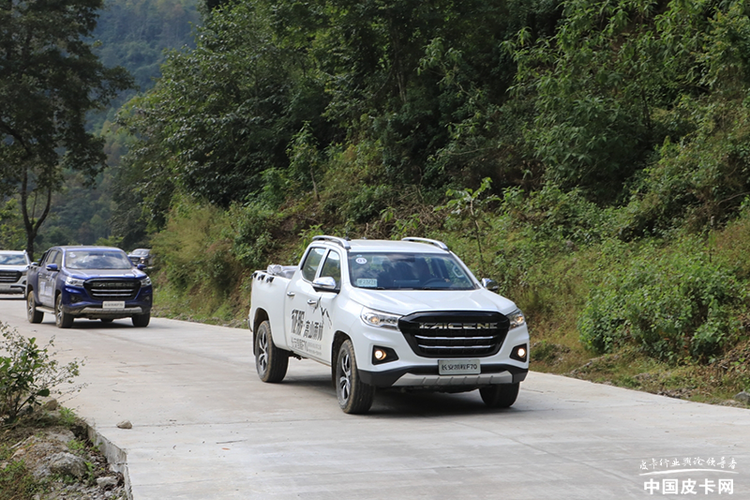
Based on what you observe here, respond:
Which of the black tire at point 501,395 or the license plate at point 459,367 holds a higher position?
the license plate at point 459,367

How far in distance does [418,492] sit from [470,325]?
3.23m

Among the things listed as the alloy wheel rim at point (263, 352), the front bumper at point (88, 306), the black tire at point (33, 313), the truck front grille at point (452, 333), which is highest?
the truck front grille at point (452, 333)

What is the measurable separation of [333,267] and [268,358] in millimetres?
2015

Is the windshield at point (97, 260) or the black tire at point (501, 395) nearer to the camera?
the black tire at point (501, 395)

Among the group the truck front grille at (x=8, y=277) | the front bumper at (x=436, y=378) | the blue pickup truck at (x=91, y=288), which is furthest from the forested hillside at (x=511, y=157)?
the truck front grille at (x=8, y=277)

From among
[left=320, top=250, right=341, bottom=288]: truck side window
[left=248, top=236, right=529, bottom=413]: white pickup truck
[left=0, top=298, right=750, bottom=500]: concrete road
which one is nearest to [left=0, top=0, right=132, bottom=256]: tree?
[left=0, top=298, right=750, bottom=500]: concrete road

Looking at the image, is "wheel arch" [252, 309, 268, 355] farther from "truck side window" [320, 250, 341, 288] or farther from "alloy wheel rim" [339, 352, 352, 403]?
"alloy wheel rim" [339, 352, 352, 403]

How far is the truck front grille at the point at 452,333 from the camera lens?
29.7 ft

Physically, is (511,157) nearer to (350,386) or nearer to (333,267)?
(333,267)

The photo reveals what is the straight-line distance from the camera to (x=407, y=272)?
1035cm

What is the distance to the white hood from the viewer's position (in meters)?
9.16

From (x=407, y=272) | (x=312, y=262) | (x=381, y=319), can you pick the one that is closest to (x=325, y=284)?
(x=407, y=272)

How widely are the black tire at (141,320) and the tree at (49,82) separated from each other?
2262 centimetres

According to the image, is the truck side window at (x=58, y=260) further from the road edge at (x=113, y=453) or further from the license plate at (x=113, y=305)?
the road edge at (x=113, y=453)
